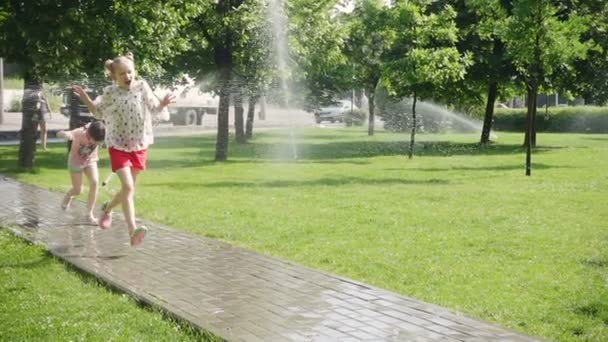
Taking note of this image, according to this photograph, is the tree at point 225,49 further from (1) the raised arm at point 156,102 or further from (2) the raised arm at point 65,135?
(1) the raised arm at point 156,102

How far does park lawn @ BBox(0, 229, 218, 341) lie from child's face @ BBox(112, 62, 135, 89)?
195 centimetres

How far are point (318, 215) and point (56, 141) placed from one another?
21.4 meters

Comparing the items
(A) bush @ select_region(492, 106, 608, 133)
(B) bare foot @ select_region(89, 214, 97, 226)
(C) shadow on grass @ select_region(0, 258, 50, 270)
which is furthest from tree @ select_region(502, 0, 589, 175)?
(A) bush @ select_region(492, 106, 608, 133)

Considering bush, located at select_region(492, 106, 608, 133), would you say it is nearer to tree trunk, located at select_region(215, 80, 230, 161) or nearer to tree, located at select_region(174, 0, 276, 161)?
tree, located at select_region(174, 0, 276, 161)

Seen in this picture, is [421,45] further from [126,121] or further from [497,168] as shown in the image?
[126,121]

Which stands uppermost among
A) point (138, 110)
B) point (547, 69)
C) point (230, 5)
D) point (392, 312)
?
point (230, 5)

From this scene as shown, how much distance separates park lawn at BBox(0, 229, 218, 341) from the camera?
540 cm

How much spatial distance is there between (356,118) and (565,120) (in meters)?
16.3

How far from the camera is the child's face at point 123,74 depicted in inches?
321

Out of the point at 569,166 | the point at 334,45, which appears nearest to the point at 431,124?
the point at 334,45

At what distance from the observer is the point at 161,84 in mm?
29250

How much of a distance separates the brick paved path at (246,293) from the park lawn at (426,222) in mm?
482

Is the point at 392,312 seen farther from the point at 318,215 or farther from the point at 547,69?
the point at 547,69

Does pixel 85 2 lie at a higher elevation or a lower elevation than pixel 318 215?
higher
